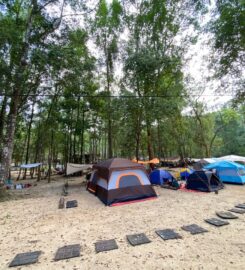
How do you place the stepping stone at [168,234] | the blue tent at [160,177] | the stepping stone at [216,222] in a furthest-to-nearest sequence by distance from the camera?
the blue tent at [160,177] → the stepping stone at [216,222] → the stepping stone at [168,234]

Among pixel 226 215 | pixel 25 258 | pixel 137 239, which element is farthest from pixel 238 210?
pixel 25 258

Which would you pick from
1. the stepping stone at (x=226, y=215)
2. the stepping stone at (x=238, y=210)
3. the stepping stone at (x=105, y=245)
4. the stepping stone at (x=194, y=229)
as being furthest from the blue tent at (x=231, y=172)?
the stepping stone at (x=105, y=245)

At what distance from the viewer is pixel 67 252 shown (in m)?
3.00

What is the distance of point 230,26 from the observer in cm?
805

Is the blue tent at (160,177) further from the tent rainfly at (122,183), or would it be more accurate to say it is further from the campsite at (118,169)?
the tent rainfly at (122,183)

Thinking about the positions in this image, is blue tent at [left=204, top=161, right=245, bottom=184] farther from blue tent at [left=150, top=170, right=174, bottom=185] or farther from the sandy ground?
the sandy ground

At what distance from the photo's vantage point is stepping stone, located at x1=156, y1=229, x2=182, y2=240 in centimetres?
342

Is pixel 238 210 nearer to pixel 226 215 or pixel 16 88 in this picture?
pixel 226 215

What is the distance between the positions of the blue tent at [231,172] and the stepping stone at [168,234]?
7.66 meters

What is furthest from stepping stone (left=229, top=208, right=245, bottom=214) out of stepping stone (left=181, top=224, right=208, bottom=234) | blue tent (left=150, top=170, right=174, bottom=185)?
blue tent (left=150, top=170, right=174, bottom=185)

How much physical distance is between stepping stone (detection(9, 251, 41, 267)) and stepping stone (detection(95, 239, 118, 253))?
3.36ft

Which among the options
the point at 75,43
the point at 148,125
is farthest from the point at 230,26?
the point at 75,43

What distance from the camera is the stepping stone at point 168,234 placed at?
3420mm

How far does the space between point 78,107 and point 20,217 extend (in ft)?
40.0
